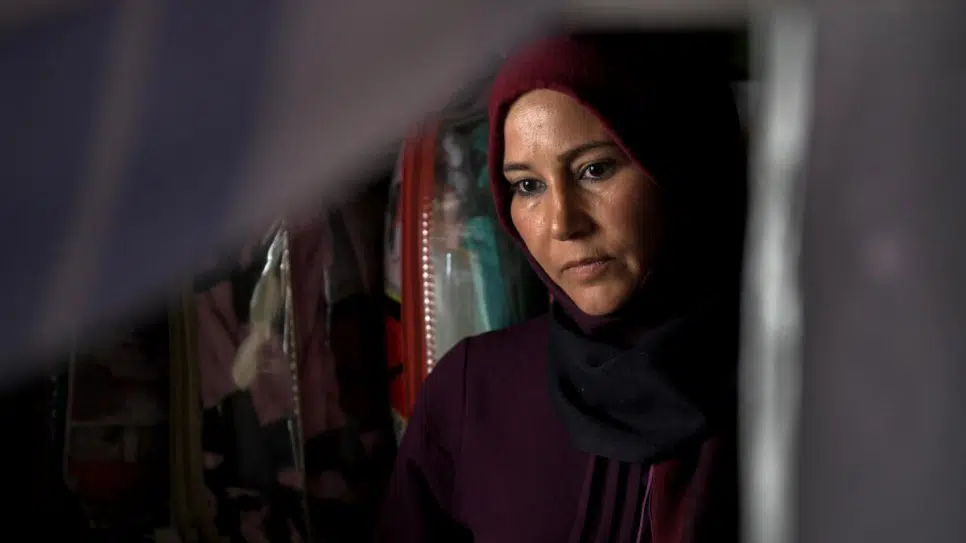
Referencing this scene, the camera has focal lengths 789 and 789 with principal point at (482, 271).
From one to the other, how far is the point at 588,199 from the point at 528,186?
0.08m

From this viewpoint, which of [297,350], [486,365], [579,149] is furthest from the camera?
[297,350]

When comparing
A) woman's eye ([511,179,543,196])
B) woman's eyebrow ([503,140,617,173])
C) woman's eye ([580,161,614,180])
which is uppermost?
woman's eyebrow ([503,140,617,173])

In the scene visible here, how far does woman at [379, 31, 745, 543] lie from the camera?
0.67 metres

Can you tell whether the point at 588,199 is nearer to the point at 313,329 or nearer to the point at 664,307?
the point at 664,307

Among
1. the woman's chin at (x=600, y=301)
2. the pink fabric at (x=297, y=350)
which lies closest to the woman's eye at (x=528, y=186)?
the woman's chin at (x=600, y=301)

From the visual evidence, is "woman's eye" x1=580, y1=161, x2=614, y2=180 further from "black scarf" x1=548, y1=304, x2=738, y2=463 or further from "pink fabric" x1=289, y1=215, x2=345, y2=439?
"pink fabric" x1=289, y1=215, x2=345, y2=439

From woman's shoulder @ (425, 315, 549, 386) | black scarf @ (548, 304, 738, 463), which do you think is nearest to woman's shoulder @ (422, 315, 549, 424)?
woman's shoulder @ (425, 315, 549, 386)

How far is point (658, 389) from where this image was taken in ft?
2.28

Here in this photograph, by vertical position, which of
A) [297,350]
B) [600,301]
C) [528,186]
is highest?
[528,186]

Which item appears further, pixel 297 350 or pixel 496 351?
pixel 297 350

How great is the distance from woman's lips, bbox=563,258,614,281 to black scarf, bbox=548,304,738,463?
77 mm

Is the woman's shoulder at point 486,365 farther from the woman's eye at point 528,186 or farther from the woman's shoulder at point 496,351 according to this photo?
the woman's eye at point 528,186

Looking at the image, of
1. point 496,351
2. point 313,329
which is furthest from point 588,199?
point 313,329

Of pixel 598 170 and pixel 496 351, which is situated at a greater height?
pixel 598 170
